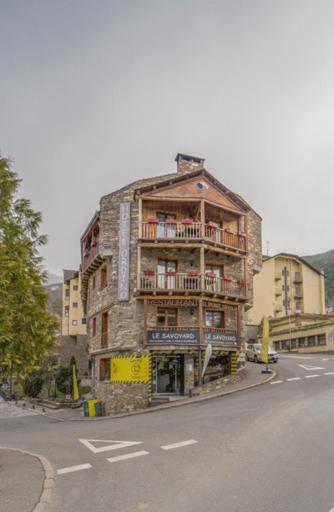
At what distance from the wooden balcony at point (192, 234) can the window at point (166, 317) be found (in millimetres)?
4073

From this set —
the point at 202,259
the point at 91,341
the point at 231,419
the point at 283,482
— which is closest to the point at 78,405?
the point at 91,341

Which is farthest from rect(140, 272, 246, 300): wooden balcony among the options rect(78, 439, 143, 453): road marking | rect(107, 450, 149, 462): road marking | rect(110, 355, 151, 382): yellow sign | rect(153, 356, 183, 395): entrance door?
rect(107, 450, 149, 462): road marking

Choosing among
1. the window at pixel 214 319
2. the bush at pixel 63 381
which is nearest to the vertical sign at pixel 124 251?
the window at pixel 214 319

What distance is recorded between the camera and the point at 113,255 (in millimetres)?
27969

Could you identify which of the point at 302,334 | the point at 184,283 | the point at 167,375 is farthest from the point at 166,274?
the point at 302,334

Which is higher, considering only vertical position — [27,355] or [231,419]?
[27,355]

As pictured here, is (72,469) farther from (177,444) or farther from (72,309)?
(72,309)

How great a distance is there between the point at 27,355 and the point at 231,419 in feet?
25.4

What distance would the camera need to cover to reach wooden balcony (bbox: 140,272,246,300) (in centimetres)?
2627

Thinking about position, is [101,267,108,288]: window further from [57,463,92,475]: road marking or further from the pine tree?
[57,463,92,475]: road marking

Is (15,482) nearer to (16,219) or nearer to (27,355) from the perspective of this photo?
(27,355)

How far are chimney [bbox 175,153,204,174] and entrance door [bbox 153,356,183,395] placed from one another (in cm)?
1192

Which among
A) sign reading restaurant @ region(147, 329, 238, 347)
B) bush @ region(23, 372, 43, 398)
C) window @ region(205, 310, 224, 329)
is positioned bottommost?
bush @ region(23, 372, 43, 398)

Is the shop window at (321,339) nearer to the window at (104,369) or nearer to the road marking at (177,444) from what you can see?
the window at (104,369)
